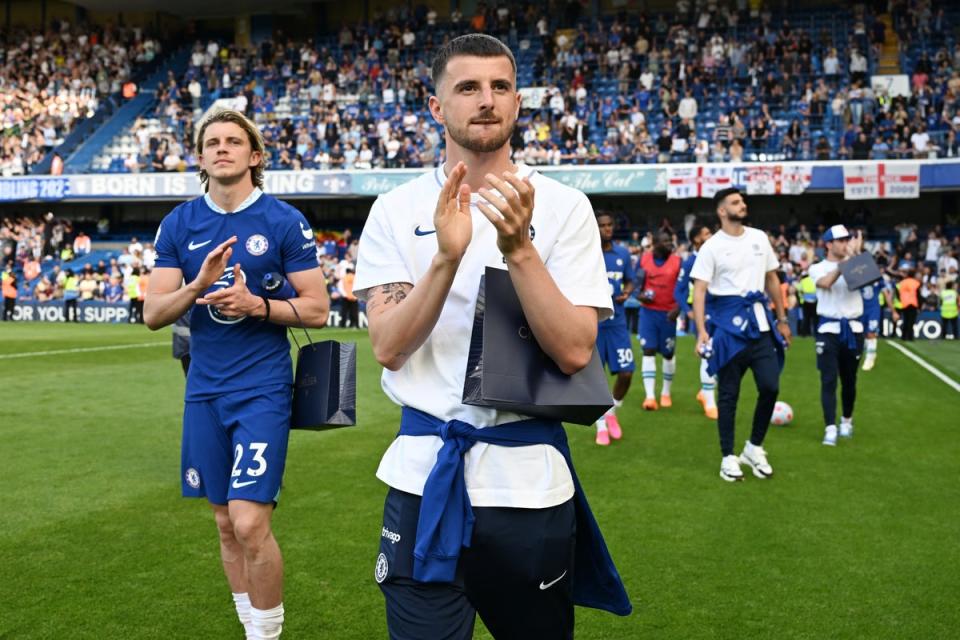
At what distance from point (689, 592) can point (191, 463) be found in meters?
2.81

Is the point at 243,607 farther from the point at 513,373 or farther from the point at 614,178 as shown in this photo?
the point at 614,178

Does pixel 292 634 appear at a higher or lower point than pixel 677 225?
lower

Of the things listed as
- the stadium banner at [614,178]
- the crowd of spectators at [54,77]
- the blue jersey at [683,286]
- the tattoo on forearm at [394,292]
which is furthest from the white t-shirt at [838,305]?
the crowd of spectators at [54,77]

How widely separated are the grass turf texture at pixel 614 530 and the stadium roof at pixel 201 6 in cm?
3343

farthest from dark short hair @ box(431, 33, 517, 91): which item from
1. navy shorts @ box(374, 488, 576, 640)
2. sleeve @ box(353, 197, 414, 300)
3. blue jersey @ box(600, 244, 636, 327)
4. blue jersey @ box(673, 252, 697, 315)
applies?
blue jersey @ box(673, 252, 697, 315)

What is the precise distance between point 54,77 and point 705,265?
132 feet

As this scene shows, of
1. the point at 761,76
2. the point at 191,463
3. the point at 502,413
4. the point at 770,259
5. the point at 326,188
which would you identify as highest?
the point at 761,76

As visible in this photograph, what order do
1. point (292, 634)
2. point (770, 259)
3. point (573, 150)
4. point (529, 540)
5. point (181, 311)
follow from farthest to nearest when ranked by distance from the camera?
point (573, 150), point (770, 259), point (292, 634), point (181, 311), point (529, 540)

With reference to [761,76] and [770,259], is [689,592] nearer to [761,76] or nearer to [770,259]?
[770,259]

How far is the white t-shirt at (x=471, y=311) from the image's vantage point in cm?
265

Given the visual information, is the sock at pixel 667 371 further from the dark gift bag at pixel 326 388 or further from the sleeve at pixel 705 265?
the dark gift bag at pixel 326 388

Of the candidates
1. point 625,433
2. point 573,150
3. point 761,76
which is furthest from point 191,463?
point 761,76

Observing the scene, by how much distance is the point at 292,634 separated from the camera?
4.76 metres

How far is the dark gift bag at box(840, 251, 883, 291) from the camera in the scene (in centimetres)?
962
